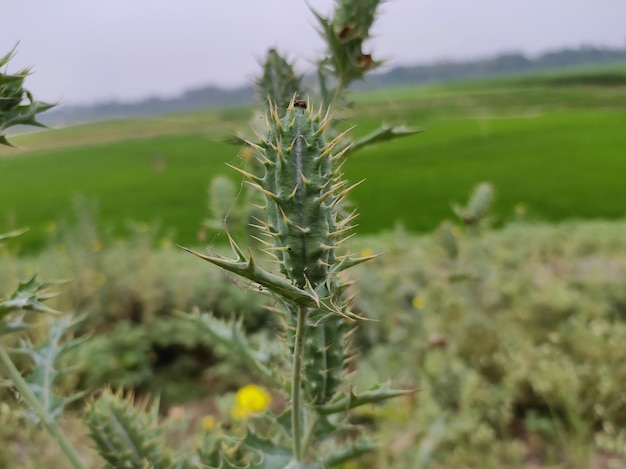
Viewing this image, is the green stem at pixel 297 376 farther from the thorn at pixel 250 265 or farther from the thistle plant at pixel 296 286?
the thorn at pixel 250 265

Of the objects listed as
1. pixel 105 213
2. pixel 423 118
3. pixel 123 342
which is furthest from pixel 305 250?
pixel 423 118

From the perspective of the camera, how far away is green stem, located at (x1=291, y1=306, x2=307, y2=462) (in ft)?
2.11

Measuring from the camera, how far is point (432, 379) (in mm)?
2660

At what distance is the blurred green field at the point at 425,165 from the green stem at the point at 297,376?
7.84ft

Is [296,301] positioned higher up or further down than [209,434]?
higher up

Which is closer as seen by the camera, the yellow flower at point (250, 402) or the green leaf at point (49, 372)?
the green leaf at point (49, 372)

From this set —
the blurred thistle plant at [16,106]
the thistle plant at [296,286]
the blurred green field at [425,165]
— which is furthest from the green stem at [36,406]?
the blurred green field at [425,165]

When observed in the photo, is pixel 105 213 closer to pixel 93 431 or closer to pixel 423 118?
pixel 93 431

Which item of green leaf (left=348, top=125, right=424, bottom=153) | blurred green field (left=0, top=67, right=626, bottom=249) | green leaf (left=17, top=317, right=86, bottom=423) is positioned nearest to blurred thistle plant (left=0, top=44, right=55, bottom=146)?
green leaf (left=17, top=317, right=86, bottom=423)

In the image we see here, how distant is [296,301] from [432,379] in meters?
2.26

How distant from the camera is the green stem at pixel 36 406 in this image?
89cm

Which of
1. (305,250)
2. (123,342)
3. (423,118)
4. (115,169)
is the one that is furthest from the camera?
(423,118)

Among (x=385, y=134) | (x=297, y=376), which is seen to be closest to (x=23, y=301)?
(x=297, y=376)

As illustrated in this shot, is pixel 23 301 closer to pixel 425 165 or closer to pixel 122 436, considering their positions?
pixel 122 436
